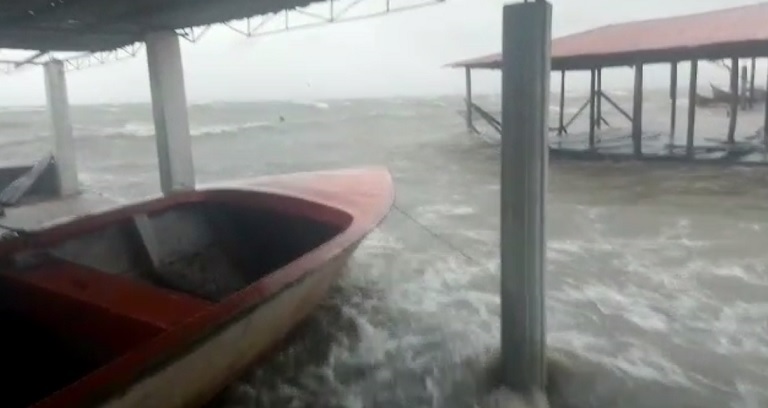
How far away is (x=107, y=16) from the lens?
972 cm

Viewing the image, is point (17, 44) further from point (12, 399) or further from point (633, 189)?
point (633, 189)

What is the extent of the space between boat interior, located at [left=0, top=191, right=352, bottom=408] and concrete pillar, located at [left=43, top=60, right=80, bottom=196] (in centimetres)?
866

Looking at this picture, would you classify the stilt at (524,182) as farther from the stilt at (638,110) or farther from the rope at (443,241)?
the stilt at (638,110)

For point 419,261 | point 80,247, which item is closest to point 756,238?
point 419,261

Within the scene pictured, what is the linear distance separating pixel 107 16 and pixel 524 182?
8132mm

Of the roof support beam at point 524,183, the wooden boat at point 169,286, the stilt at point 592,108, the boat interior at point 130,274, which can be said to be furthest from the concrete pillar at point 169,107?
the stilt at point 592,108

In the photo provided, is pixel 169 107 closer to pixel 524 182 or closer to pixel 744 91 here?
pixel 524 182

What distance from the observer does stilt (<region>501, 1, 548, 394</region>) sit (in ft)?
12.8

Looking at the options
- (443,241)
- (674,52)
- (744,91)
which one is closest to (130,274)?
(443,241)

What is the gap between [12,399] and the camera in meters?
4.34

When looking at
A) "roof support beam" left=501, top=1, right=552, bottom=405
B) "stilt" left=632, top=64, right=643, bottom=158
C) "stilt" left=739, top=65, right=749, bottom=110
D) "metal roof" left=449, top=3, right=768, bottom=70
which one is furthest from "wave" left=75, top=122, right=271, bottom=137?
"roof support beam" left=501, top=1, right=552, bottom=405

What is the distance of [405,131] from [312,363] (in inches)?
1087

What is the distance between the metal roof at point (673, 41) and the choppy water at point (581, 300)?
2592 millimetres

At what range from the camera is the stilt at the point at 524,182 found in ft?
12.8
